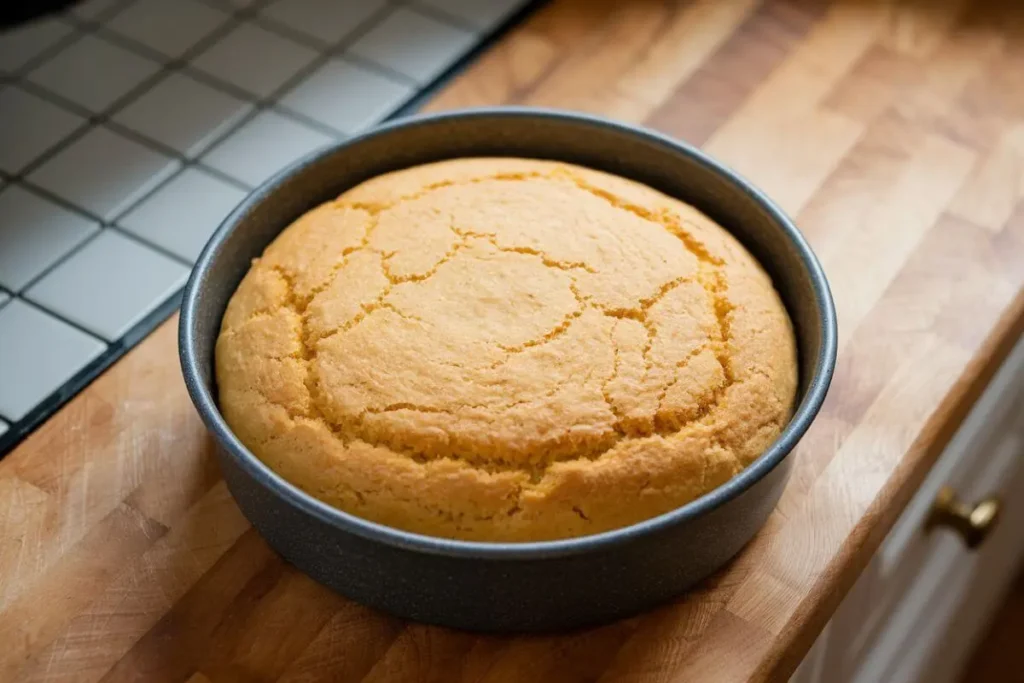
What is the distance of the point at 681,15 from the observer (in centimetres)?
121

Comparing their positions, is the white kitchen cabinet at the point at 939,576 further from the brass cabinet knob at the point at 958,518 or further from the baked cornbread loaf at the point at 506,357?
the baked cornbread loaf at the point at 506,357

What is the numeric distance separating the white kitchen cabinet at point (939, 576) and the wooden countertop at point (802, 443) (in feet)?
0.36

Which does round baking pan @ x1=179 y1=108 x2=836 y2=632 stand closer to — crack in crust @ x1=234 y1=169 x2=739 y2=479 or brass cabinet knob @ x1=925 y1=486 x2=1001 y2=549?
crack in crust @ x1=234 y1=169 x2=739 y2=479

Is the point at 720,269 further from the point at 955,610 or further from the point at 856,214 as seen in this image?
the point at 955,610

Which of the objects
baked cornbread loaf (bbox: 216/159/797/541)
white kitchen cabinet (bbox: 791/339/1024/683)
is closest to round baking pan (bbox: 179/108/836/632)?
baked cornbread loaf (bbox: 216/159/797/541)

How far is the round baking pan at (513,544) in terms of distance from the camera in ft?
2.11

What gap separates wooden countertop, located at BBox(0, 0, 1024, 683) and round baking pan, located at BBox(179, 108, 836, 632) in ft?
0.12

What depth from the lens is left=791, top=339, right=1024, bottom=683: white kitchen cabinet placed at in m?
0.93

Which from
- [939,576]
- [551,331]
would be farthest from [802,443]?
[939,576]

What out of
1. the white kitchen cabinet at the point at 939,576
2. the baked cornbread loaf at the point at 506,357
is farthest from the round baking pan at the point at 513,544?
the white kitchen cabinet at the point at 939,576

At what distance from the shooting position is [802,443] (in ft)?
2.76

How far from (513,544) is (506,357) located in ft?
0.43

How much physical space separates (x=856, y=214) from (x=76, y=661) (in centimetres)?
72

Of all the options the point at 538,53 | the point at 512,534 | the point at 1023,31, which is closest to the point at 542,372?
the point at 512,534
